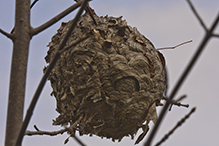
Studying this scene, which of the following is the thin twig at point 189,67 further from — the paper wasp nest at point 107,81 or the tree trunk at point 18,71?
the paper wasp nest at point 107,81

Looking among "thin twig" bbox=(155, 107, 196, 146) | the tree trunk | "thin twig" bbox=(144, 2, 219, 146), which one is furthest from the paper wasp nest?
"thin twig" bbox=(144, 2, 219, 146)

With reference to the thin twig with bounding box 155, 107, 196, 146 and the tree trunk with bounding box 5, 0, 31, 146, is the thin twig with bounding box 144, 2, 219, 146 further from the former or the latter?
the tree trunk with bounding box 5, 0, 31, 146

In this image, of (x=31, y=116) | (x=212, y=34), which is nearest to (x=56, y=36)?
(x=31, y=116)

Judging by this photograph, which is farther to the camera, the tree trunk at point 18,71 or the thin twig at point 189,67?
the tree trunk at point 18,71

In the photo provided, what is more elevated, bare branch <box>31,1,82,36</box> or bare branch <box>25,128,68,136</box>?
bare branch <box>31,1,82,36</box>

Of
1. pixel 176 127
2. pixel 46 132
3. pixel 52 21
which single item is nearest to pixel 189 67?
pixel 176 127

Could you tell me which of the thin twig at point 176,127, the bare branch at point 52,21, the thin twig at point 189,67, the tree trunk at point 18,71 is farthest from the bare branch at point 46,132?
the thin twig at point 189,67

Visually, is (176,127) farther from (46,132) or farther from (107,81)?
(107,81)
